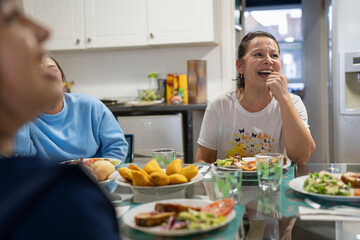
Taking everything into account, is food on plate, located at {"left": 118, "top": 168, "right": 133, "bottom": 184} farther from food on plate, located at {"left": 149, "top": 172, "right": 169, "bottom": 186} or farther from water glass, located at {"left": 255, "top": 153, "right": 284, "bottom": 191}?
water glass, located at {"left": 255, "top": 153, "right": 284, "bottom": 191}

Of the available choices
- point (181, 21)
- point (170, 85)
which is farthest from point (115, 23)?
point (170, 85)

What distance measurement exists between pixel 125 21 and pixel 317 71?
2547 millimetres

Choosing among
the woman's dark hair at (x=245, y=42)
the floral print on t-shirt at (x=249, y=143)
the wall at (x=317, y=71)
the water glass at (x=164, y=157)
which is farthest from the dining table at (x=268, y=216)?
the wall at (x=317, y=71)

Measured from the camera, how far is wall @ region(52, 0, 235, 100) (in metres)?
3.95

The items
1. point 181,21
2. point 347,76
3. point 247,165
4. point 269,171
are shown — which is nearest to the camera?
point 269,171

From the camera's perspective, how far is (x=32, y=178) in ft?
1.44

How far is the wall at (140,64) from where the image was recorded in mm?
3945

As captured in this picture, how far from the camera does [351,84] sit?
320 centimetres

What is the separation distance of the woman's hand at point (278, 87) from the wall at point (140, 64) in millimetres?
2094

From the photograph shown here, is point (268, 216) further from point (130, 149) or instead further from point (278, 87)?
point (130, 149)

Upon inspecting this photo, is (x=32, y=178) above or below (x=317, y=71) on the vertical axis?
below

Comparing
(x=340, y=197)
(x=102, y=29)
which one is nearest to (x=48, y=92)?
(x=340, y=197)

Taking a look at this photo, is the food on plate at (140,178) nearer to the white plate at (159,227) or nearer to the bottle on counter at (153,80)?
the white plate at (159,227)

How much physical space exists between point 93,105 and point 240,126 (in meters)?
0.70
